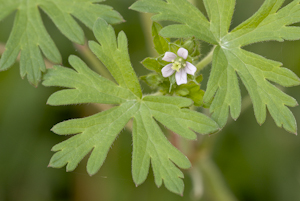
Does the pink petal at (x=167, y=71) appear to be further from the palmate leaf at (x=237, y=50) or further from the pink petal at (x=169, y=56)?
the palmate leaf at (x=237, y=50)

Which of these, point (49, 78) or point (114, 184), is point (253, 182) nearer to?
point (114, 184)

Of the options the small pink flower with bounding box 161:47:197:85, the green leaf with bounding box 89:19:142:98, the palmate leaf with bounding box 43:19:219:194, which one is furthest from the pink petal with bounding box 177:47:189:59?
the green leaf with bounding box 89:19:142:98

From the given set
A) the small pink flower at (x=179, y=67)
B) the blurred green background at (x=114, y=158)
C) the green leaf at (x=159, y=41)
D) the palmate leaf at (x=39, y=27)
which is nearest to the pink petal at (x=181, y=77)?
the small pink flower at (x=179, y=67)

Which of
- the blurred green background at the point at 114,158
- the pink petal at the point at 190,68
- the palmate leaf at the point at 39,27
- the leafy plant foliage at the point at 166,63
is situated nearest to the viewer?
the pink petal at the point at 190,68

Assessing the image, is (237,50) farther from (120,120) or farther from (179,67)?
(120,120)

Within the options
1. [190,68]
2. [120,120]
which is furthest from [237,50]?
[120,120]

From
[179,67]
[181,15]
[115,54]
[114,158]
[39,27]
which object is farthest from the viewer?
[114,158]
